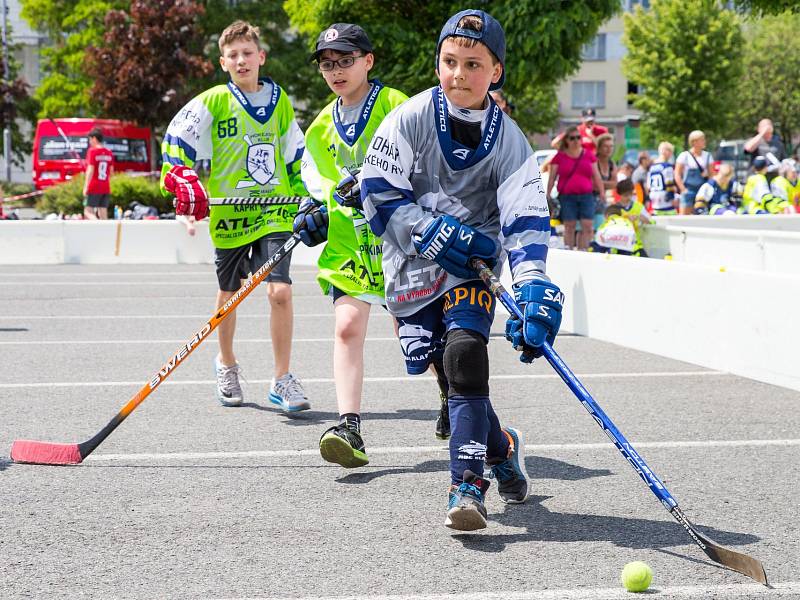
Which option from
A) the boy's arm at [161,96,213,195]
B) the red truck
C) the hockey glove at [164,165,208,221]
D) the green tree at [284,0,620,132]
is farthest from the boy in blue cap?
the red truck

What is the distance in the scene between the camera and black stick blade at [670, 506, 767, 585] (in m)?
3.75

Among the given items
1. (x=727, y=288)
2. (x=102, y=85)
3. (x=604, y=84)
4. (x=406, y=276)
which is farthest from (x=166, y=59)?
(x=604, y=84)

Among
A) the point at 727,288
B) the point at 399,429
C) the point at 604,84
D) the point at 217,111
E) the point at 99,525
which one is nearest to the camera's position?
the point at 99,525

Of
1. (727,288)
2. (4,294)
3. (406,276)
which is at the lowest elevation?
(4,294)

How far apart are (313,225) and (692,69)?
51.0 meters

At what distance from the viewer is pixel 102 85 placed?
123 ft

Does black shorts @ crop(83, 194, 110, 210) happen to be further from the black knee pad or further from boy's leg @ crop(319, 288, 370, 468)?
the black knee pad

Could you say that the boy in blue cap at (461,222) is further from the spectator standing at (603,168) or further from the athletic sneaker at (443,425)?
the spectator standing at (603,168)

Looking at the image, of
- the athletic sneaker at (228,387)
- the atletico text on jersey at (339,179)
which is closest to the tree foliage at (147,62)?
the athletic sneaker at (228,387)

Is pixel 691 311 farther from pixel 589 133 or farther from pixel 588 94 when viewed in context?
pixel 588 94

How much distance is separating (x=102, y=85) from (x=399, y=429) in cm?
3333

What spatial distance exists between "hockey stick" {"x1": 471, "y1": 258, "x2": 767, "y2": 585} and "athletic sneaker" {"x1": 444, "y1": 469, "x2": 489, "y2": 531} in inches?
18.6

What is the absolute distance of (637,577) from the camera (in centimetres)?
367

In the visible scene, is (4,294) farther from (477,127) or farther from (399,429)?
(477,127)
